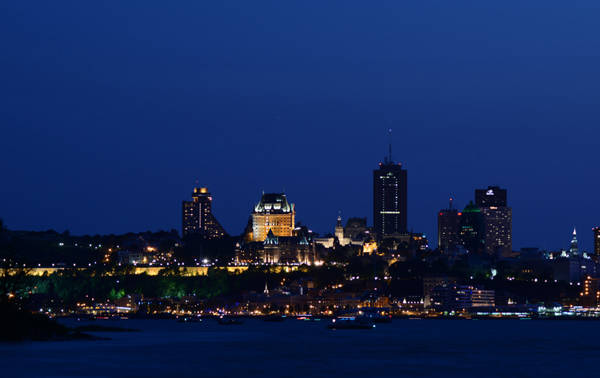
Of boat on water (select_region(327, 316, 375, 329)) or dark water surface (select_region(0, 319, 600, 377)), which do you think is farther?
boat on water (select_region(327, 316, 375, 329))

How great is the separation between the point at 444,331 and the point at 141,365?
72704mm

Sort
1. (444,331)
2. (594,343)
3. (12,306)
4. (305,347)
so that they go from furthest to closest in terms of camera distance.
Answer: (444,331)
(594,343)
(305,347)
(12,306)

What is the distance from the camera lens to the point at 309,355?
11362cm

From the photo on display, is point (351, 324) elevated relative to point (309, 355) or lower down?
elevated

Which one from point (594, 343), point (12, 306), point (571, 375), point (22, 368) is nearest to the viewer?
point (22, 368)

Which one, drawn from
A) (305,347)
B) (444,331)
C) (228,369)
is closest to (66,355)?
(228,369)

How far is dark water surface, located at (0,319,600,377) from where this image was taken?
314 ft

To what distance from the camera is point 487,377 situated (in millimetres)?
94562

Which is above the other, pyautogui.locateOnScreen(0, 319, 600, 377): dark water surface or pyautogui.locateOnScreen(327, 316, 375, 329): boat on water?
pyautogui.locateOnScreen(327, 316, 375, 329): boat on water

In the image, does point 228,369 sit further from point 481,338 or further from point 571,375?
point 481,338

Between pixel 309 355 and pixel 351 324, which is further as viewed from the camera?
pixel 351 324

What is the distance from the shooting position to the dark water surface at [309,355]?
95812 mm

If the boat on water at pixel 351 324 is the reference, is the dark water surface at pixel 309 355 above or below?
below

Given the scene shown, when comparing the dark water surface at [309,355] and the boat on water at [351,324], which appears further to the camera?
the boat on water at [351,324]
